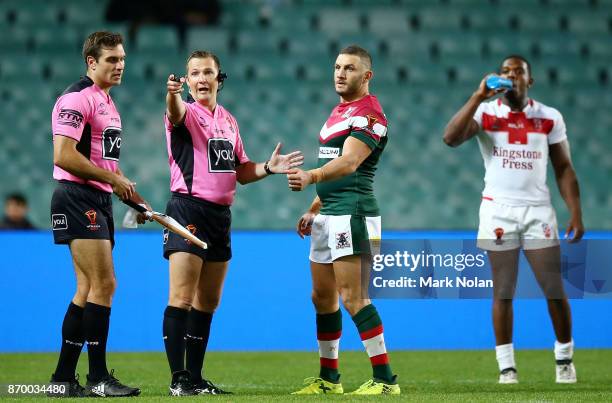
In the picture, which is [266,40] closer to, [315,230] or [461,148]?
[461,148]

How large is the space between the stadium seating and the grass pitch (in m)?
3.42

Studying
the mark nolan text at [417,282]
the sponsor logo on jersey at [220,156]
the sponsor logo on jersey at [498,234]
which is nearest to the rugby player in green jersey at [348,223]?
the mark nolan text at [417,282]

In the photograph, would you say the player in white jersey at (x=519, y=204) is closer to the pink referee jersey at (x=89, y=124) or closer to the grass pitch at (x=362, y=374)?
the grass pitch at (x=362, y=374)

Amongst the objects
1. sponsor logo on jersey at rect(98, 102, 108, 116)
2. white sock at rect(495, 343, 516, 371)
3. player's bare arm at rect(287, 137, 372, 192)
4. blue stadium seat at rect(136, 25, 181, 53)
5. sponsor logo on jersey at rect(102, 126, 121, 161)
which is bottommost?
white sock at rect(495, 343, 516, 371)

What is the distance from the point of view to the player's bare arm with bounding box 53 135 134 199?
5.09 meters

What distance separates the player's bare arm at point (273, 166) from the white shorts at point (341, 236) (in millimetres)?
351

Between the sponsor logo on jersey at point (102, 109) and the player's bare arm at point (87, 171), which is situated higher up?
the sponsor logo on jersey at point (102, 109)

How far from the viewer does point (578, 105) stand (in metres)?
12.2

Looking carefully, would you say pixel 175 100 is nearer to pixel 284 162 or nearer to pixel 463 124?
pixel 284 162

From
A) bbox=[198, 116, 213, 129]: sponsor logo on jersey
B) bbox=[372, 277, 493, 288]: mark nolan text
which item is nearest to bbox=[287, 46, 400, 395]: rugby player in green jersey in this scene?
bbox=[372, 277, 493, 288]: mark nolan text

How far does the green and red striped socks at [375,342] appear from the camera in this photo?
17.6ft

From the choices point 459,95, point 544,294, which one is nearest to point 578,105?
point 459,95

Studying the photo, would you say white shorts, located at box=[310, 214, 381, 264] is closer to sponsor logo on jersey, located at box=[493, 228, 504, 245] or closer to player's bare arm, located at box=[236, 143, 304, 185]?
player's bare arm, located at box=[236, 143, 304, 185]

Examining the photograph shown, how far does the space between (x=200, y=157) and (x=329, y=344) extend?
1.20 metres
